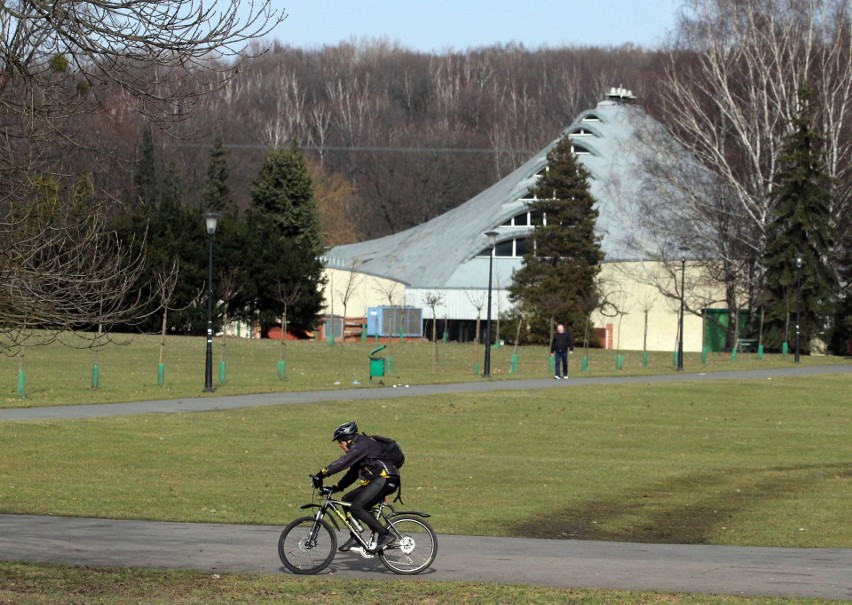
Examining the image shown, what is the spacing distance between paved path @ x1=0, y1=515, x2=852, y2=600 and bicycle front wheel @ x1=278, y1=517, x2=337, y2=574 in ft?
0.55

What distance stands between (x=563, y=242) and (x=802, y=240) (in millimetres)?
13211

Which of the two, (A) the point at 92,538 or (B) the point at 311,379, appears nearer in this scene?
(A) the point at 92,538

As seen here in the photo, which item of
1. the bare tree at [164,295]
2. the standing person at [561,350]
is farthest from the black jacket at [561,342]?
the bare tree at [164,295]

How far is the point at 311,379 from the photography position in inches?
1652

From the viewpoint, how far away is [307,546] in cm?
1298

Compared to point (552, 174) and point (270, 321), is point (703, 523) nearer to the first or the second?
point (270, 321)

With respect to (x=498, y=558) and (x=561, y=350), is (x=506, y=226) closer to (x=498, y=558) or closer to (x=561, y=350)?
(x=561, y=350)

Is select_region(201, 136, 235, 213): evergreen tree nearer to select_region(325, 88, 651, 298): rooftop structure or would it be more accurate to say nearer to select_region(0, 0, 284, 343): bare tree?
select_region(325, 88, 651, 298): rooftop structure

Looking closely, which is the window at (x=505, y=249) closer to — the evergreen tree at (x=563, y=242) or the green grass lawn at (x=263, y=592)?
the evergreen tree at (x=563, y=242)

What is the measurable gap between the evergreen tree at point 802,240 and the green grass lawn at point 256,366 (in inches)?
112

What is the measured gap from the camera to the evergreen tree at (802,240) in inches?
2682

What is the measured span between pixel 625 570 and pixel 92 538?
5.37 meters

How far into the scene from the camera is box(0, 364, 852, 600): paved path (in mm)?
12781

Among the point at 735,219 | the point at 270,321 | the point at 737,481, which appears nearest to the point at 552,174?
the point at 735,219
